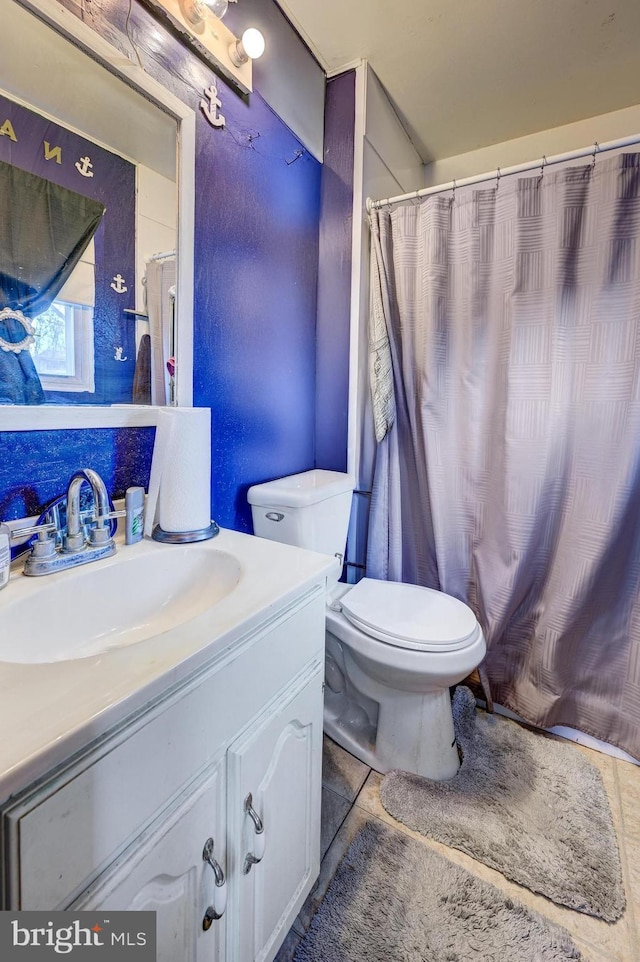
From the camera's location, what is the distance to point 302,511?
1.22 metres

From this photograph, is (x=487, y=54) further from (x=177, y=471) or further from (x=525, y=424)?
(x=177, y=471)

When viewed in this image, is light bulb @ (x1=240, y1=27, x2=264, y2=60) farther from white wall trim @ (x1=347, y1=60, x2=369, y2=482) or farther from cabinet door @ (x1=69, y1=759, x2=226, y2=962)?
cabinet door @ (x1=69, y1=759, x2=226, y2=962)

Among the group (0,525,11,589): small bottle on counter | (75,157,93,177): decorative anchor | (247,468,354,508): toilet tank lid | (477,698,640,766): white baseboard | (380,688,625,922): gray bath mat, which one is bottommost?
(380,688,625,922): gray bath mat

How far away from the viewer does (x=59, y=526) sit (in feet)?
2.62

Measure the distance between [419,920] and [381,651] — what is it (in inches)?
21.2

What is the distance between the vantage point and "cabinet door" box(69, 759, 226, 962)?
47 cm

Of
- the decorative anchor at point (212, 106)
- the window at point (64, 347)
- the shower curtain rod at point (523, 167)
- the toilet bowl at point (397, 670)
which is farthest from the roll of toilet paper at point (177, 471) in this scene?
the shower curtain rod at point (523, 167)

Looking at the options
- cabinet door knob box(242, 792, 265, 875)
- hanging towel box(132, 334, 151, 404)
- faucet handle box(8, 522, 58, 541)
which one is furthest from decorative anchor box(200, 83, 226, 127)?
cabinet door knob box(242, 792, 265, 875)

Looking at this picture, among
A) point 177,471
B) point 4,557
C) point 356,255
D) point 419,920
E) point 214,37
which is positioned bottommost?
point 419,920

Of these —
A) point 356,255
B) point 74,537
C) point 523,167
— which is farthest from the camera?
point 356,255

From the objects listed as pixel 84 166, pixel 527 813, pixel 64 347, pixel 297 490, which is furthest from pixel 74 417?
pixel 527 813

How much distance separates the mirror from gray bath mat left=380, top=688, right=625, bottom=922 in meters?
1.29

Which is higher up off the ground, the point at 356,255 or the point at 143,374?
the point at 356,255

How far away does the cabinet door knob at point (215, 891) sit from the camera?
59 centimetres
